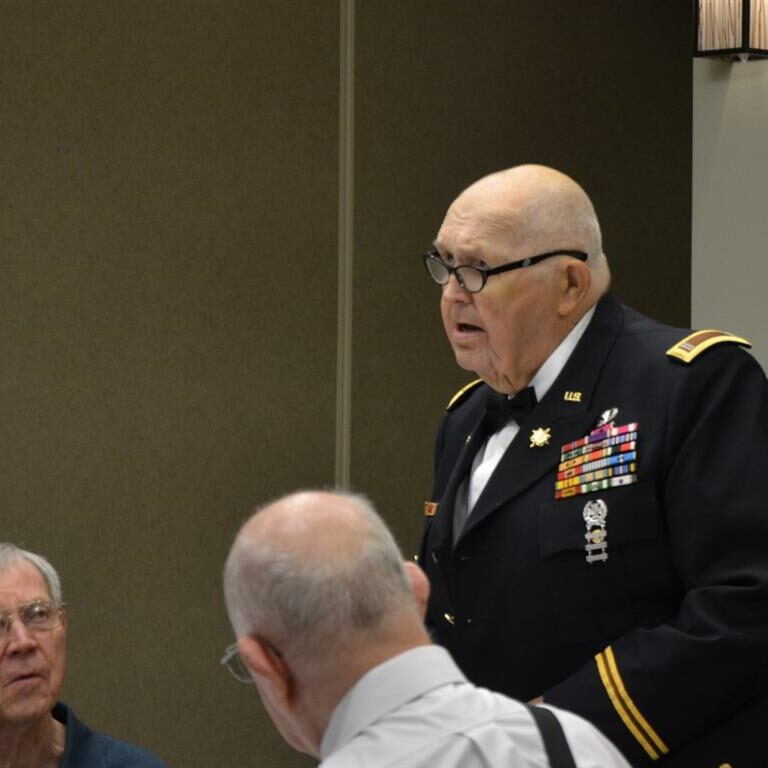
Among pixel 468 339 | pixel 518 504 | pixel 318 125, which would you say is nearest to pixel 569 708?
pixel 518 504

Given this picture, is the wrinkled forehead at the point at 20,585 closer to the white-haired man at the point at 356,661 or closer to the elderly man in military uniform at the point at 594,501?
the elderly man in military uniform at the point at 594,501

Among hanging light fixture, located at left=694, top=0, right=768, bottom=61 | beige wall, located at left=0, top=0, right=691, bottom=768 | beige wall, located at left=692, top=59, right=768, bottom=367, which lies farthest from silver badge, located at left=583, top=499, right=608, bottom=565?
beige wall, located at left=0, top=0, right=691, bottom=768

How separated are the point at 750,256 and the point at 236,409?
1.59 meters

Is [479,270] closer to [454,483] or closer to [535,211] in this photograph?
[535,211]

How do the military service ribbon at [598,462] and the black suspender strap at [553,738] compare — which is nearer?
the black suspender strap at [553,738]

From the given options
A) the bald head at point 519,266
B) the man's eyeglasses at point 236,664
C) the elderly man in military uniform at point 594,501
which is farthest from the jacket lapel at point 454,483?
the man's eyeglasses at point 236,664

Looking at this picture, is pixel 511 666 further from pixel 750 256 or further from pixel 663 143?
pixel 663 143

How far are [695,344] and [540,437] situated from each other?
0.26 metres

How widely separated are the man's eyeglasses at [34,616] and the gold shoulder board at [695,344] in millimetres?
1210

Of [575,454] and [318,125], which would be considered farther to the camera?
[318,125]

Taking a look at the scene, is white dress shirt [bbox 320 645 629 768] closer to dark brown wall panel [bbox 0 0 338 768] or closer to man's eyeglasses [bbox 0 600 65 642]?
man's eyeglasses [bbox 0 600 65 642]

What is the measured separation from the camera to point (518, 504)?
239 cm

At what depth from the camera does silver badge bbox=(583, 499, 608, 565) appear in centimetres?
230

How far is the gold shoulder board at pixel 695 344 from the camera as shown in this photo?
91.4 inches
